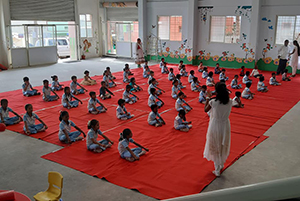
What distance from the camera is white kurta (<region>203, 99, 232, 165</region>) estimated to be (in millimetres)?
4707

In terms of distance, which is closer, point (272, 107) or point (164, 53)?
point (272, 107)

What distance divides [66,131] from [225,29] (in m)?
12.3

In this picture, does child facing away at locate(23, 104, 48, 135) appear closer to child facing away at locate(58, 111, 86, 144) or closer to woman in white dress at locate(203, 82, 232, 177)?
child facing away at locate(58, 111, 86, 144)

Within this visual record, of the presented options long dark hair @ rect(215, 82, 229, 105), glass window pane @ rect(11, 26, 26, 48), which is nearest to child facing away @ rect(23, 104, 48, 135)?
long dark hair @ rect(215, 82, 229, 105)

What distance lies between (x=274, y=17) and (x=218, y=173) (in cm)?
1199

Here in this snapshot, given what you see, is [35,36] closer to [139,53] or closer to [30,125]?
[139,53]

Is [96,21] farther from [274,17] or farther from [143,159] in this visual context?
[143,159]

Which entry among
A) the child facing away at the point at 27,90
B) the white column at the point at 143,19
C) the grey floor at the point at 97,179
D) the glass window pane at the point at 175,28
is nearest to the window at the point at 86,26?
the white column at the point at 143,19

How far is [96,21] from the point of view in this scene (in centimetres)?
2084

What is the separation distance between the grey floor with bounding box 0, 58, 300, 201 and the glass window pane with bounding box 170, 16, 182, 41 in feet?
36.3

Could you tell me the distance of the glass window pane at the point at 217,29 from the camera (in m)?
16.3

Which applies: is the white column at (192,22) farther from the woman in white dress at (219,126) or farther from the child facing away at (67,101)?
the woman in white dress at (219,126)

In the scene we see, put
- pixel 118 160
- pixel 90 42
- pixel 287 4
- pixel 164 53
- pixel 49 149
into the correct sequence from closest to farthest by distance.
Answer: pixel 118 160
pixel 49 149
pixel 287 4
pixel 164 53
pixel 90 42

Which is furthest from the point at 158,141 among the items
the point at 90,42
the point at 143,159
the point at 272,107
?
the point at 90,42
